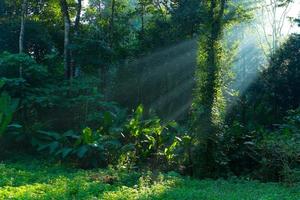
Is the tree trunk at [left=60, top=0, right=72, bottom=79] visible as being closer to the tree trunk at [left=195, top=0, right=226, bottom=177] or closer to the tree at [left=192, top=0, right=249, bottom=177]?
the tree at [left=192, top=0, right=249, bottom=177]

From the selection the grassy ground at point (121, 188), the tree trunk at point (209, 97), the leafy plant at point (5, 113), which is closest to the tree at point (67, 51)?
the leafy plant at point (5, 113)

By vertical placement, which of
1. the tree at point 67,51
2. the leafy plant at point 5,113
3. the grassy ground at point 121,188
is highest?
the tree at point 67,51

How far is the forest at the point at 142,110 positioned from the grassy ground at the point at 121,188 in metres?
0.03

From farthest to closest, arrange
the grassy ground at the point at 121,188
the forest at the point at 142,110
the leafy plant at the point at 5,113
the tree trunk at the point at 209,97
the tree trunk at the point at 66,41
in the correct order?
the tree trunk at the point at 66,41, the leafy plant at the point at 5,113, the tree trunk at the point at 209,97, the forest at the point at 142,110, the grassy ground at the point at 121,188

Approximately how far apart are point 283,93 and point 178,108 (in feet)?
16.5

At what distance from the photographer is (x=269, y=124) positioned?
57.6 ft

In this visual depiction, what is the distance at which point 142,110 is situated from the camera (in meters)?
14.8

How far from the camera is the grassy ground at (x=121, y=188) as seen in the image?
277 inches

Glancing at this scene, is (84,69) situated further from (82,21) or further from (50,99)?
(82,21)

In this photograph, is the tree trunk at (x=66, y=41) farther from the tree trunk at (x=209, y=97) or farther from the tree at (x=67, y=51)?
the tree trunk at (x=209, y=97)

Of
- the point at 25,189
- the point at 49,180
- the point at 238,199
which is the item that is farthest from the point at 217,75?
the point at 25,189

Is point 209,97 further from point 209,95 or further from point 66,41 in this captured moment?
point 66,41

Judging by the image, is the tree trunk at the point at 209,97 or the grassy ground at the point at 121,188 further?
the tree trunk at the point at 209,97

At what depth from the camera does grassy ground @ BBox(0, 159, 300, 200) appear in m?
7.02
